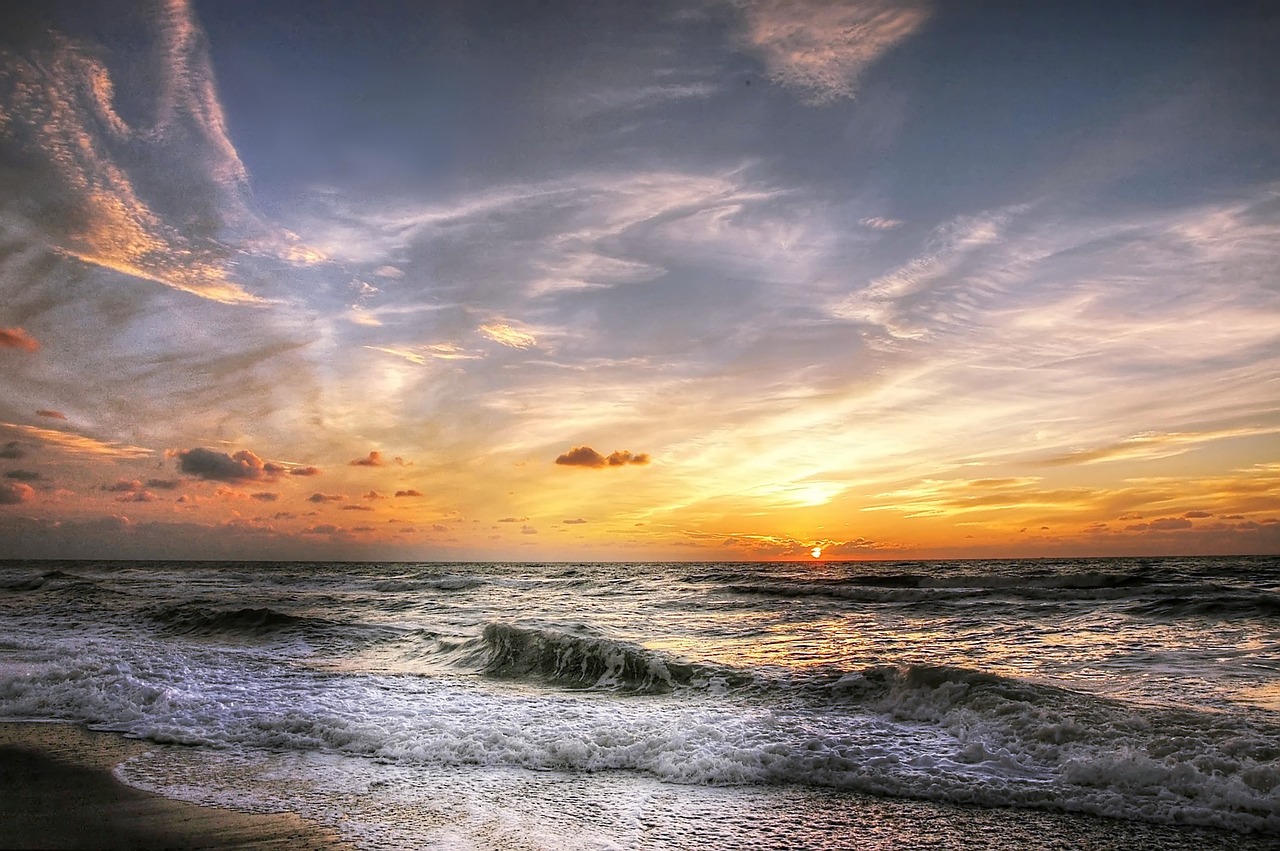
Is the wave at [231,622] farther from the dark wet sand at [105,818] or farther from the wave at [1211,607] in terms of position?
the wave at [1211,607]

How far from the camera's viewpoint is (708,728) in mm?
8977

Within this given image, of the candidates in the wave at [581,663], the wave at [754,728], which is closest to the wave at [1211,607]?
the wave at [754,728]

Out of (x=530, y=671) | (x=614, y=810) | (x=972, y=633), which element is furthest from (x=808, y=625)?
(x=614, y=810)

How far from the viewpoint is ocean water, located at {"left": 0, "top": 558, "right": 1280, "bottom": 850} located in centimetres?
623

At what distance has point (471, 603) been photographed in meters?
31.7

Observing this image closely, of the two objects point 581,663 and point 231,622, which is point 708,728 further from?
point 231,622

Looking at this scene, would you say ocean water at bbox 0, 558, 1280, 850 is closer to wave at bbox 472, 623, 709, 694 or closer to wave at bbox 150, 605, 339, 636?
wave at bbox 472, 623, 709, 694

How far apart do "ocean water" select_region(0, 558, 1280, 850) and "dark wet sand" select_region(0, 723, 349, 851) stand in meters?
0.34

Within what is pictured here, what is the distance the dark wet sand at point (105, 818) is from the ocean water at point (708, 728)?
34 cm

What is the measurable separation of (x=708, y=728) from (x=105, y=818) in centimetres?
640

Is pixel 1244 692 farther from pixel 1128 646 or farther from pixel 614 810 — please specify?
pixel 614 810

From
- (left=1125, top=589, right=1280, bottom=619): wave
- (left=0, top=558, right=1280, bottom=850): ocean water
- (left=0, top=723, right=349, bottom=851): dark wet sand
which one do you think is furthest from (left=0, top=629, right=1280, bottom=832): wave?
(left=1125, top=589, right=1280, bottom=619): wave

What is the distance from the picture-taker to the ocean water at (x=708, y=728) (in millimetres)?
6227

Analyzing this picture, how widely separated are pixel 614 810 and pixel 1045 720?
5.71 metres
